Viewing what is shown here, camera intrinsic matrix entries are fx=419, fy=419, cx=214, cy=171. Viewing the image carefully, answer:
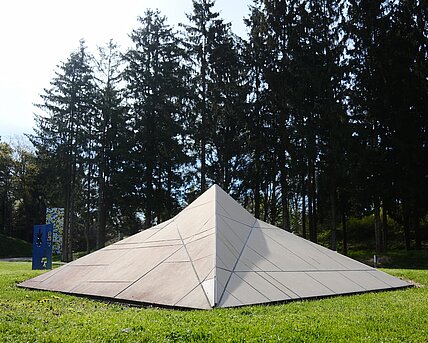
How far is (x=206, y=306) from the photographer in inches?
235

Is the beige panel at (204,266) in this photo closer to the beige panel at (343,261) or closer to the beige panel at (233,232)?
the beige panel at (233,232)

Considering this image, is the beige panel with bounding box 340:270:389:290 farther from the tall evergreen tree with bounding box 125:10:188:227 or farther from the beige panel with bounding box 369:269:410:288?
the tall evergreen tree with bounding box 125:10:188:227

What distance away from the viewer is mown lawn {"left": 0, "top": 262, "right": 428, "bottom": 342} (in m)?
4.33

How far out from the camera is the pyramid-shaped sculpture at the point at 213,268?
666cm

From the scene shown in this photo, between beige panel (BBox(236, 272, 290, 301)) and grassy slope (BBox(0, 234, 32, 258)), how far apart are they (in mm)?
32843

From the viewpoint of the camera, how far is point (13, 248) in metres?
36.0

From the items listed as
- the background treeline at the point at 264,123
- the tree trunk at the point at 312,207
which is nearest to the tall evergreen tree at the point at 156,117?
the background treeline at the point at 264,123

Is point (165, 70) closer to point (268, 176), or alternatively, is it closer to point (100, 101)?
point (100, 101)

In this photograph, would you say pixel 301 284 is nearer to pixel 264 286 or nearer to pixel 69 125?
pixel 264 286

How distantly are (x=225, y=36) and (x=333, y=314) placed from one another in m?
22.4

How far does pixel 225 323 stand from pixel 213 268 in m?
2.08

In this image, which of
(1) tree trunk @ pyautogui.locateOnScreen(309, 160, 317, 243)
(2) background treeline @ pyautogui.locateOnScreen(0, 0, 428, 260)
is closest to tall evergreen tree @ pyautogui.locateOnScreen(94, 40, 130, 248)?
(2) background treeline @ pyautogui.locateOnScreen(0, 0, 428, 260)

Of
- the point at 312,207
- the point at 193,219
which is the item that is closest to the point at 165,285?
the point at 193,219

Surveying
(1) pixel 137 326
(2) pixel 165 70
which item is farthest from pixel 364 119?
(1) pixel 137 326
